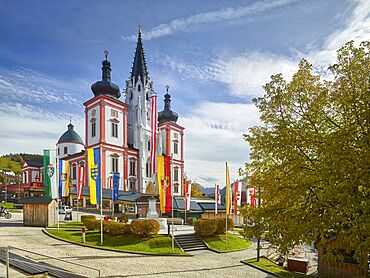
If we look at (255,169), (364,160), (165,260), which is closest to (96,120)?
(165,260)

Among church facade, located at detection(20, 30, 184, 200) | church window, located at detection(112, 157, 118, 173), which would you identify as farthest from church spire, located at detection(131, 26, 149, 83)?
church window, located at detection(112, 157, 118, 173)

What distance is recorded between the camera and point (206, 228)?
23250 mm

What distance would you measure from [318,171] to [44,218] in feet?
79.7

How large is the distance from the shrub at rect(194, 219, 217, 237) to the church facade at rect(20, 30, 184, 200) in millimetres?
26206

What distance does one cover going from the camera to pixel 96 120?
57.0 m

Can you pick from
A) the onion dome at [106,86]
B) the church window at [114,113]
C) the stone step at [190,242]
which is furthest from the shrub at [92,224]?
the onion dome at [106,86]

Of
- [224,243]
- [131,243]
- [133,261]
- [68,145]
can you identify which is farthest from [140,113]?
[133,261]

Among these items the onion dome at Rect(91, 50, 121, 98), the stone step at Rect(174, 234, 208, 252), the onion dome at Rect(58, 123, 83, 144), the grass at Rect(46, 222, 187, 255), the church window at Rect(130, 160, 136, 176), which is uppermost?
the onion dome at Rect(91, 50, 121, 98)

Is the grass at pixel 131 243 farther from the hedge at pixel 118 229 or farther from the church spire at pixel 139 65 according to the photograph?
the church spire at pixel 139 65

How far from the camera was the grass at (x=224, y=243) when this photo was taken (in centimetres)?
2209

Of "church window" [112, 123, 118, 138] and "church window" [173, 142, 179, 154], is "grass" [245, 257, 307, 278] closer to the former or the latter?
"church window" [112, 123, 118, 138]

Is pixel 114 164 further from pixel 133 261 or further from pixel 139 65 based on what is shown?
pixel 133 261

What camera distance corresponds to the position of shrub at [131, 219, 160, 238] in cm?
2155

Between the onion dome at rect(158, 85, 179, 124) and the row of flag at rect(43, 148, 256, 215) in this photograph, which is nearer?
the row of flag at rect(43, 148, 256, 215)
